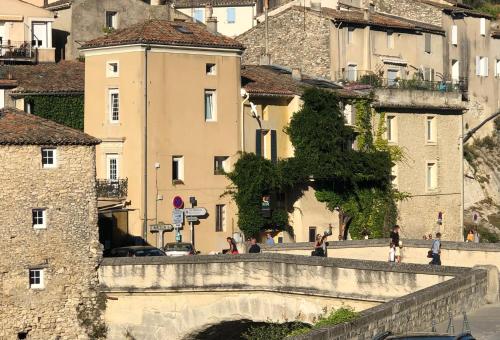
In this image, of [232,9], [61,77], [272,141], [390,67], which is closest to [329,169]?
[272,141]

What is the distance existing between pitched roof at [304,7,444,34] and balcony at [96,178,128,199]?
20.4 meters

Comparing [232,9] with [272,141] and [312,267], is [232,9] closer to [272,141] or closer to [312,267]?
[272,141]

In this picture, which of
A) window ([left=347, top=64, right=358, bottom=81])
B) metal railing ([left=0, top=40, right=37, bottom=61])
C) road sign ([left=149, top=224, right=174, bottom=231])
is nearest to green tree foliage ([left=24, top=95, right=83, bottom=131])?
road sign ([left=149, top=224, right=174, bottom=231])

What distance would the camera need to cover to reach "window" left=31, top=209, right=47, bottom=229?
48.9 m

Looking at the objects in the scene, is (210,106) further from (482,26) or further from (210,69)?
(482,26)

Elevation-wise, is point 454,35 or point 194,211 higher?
point 454,35

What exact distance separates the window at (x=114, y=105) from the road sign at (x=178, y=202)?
395 centimetres

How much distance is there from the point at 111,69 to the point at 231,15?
36150mm

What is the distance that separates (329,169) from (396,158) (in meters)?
7.28

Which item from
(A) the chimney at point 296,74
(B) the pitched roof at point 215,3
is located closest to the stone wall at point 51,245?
(A) the chimney at point 296,74

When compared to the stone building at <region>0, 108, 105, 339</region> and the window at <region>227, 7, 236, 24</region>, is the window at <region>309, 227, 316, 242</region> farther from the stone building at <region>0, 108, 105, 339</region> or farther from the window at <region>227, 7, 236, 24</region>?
the window at <region>227, 7, 236, 24</region>

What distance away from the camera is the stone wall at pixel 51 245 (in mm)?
48469

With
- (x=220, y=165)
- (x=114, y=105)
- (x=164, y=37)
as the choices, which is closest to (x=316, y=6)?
(x=220, y=165)

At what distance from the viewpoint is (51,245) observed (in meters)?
49.3
